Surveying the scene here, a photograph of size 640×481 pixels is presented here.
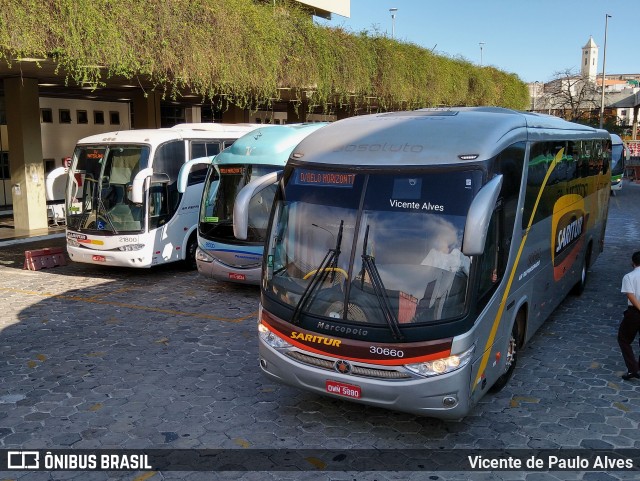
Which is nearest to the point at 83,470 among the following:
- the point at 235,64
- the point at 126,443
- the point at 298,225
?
the point at 126,443

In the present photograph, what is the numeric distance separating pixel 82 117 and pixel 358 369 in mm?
24107

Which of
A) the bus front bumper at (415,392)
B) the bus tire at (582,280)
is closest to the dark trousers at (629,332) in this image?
the bus front bumper at (415,392)

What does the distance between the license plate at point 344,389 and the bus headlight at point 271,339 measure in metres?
0.59

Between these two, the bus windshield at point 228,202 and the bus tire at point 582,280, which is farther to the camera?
the bus windshield at point 228,202

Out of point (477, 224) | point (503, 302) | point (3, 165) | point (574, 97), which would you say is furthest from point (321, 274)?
point (574, 97)

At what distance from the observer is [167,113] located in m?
28.9

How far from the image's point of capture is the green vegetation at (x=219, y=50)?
12.8 meters

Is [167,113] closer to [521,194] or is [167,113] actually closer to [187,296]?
[187,296]

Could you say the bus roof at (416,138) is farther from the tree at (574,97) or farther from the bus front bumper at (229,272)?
the tree at (574,97)

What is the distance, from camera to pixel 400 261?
17.8 feet

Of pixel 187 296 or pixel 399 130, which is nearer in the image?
pixel 399 130

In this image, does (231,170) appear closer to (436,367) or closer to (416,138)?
(416,138)

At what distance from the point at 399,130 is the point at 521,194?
5.34ft

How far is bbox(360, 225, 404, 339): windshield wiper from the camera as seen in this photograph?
17.2ft
